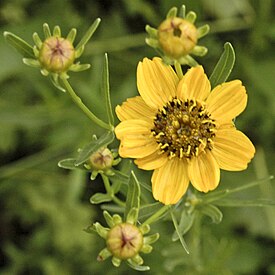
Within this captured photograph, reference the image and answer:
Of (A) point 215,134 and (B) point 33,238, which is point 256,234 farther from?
(A) point 215,134

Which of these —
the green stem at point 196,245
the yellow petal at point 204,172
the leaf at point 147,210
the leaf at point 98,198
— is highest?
the yellow petal at point 204,172

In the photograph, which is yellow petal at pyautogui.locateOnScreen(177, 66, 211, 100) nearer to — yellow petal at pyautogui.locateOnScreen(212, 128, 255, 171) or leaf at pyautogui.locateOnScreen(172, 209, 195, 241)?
yellow petal at pyautogui.locateOnScreen(212, 128, 255, 171)

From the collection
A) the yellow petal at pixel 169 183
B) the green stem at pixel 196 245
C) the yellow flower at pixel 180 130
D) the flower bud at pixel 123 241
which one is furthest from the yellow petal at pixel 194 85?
the green stem at pixel 196 245

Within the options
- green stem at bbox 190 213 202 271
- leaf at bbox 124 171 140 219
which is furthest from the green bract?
green stem at bbox 190 213 202 271

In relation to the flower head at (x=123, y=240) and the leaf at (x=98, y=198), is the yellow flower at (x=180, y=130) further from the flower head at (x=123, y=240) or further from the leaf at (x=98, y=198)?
the leaf at (x=98, y=198)

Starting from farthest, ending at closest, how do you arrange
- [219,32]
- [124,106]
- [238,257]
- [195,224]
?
[219,32]
[238,257]
[195,224]
[124,106]

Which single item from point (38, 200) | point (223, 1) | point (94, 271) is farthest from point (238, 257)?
point (223, 1)

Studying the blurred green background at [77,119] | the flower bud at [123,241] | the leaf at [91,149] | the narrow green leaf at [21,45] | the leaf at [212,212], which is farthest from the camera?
the blurred green background at [77,119]
